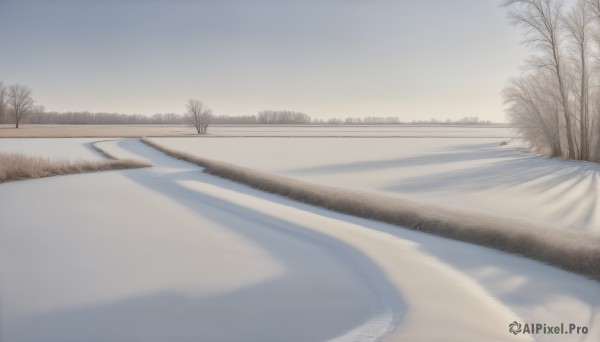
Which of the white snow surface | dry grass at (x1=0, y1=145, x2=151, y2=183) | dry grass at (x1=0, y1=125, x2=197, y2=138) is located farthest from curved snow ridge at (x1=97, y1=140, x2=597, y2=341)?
dry grass at (x1=0, y1=125, x2=197, y2=138)

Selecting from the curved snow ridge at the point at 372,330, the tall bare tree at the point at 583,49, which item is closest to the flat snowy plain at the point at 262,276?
the curved snow ridge at the point at 372,330

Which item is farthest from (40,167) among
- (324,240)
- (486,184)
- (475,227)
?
(475,227)

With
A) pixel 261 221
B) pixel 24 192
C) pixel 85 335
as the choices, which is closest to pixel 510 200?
pixel 261 221

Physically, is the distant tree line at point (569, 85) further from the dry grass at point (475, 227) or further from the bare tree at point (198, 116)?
the bare tree at point (198, 116)

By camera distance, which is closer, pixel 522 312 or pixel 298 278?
pixel 522 312

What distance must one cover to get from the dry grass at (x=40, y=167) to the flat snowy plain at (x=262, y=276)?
7758 mm

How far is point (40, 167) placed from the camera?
27.3 metres

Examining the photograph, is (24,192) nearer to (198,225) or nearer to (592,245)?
(198,225)

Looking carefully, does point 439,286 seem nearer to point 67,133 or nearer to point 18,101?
point 18,101

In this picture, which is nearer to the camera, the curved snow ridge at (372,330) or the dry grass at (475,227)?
the curved snow ridge at (372,330)

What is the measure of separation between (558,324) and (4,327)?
26.4ft

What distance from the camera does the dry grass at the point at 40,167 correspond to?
2559 cm

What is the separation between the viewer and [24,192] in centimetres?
2116

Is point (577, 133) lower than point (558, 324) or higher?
higher
